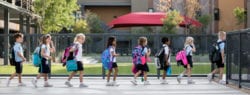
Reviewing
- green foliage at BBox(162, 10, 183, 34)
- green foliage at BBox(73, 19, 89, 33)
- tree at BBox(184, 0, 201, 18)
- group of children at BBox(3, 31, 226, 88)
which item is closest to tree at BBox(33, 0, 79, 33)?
green foliage at BBox(162, 10, 183, 34)

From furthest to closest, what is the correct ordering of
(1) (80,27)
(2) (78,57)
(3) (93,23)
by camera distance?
(3) (93,23)
(1) (80,27)
(2) (78,57)

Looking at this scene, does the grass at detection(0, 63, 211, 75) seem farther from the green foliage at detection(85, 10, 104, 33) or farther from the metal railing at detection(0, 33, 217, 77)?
the green foliage at detection(85, 10, 104, 33)

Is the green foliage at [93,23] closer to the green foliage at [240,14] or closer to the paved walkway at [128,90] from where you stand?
the green foliage at [240,14]

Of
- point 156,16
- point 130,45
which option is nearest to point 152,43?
point 130,45

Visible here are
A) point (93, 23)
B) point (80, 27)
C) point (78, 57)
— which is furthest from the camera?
point (93, 23)

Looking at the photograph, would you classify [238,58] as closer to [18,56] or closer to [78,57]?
[78,57]

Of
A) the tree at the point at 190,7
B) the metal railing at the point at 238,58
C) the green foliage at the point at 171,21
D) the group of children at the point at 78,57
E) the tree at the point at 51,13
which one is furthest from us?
the tree at the point at 190,7

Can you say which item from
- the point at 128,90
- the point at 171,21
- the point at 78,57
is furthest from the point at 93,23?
the point at 128,90

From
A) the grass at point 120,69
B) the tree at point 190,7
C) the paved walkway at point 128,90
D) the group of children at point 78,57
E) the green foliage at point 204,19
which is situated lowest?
the paved walkway at point 128,90

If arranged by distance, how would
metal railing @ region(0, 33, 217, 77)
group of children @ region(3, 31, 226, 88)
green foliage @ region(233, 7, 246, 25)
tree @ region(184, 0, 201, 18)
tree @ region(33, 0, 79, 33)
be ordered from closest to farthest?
group of children @ region(3, 31, 226, 88) < metal railing @ region(0, 33, 217, 77) < tree @ region(33, 0, 79, 33) < tree @ region(184, 0, 201, 18) < green foliage @ region(233, 7, 246, 25)

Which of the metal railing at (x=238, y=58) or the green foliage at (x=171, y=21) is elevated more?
the green foliage at (x=171, y=21)

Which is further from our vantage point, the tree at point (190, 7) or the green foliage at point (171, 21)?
the tree at point (190, 7)

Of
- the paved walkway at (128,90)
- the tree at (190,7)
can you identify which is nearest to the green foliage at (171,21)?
the tree at (190,7)

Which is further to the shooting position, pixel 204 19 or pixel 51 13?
pixel 204 19
